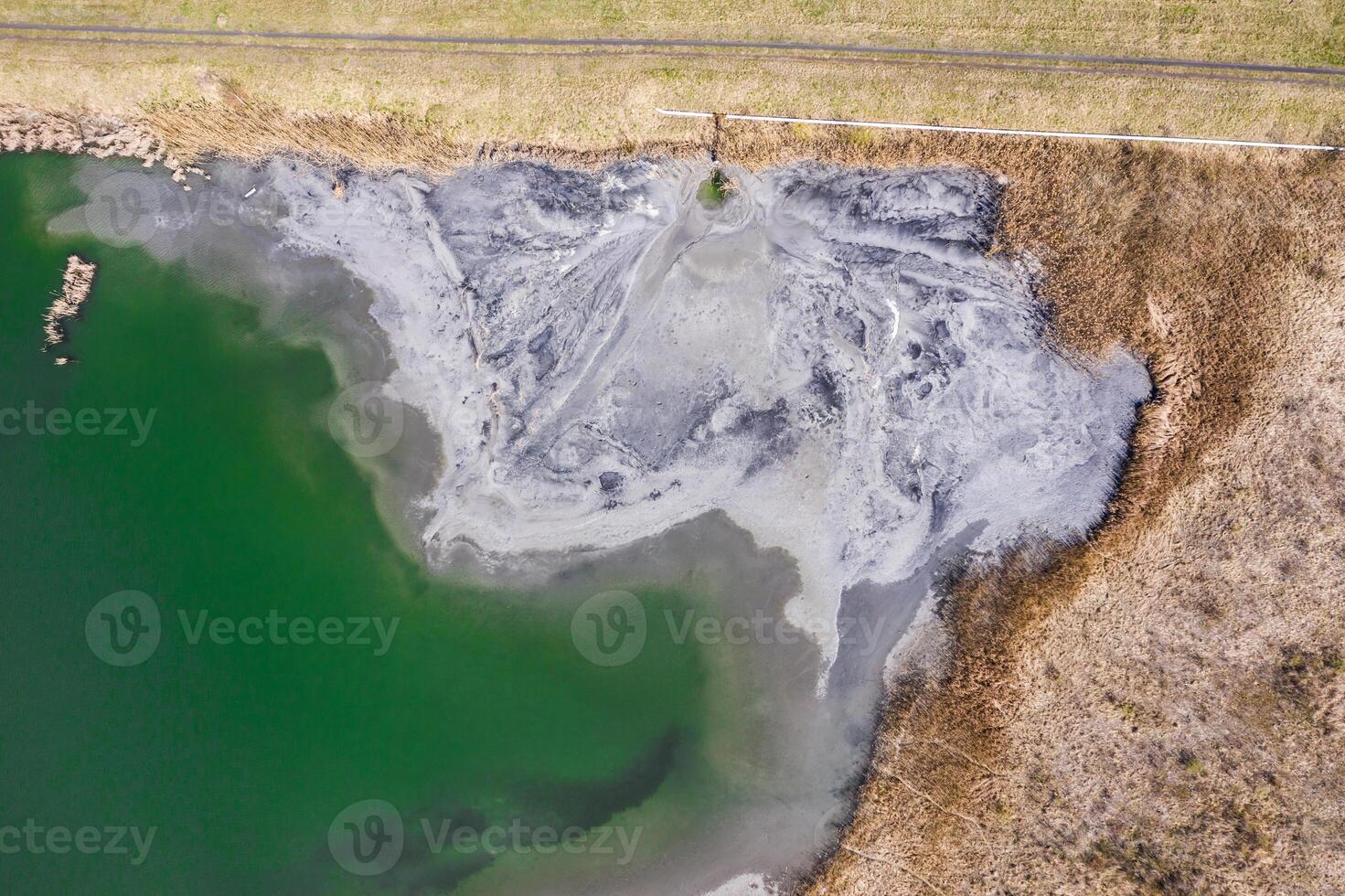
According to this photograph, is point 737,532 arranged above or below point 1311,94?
below

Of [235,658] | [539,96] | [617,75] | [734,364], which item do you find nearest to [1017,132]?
[734,364]

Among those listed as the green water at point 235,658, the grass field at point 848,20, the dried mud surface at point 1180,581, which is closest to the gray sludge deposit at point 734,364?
the dried mud surface at point 1180,581

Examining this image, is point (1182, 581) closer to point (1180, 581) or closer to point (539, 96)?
point (1180, 581)

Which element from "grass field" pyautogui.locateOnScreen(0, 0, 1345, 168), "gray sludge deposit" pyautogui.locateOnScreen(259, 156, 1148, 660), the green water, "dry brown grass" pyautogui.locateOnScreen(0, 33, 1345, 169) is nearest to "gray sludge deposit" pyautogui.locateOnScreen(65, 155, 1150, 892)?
"gray sludge deposit" pyautogui.locateOnScreen(259, 156, 1148, 660)

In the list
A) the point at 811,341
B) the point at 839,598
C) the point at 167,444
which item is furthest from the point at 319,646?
the point at 811,341

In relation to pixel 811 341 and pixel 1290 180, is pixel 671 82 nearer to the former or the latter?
pixel 811 341
